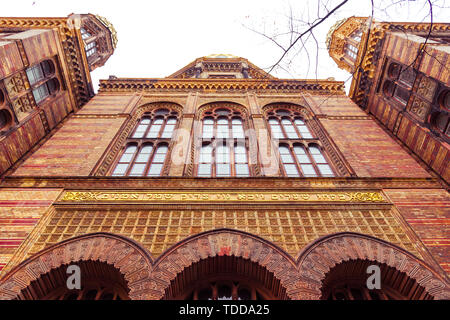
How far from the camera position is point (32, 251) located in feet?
18.2

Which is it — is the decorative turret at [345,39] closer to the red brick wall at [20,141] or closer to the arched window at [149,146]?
the arched window at [149,146]

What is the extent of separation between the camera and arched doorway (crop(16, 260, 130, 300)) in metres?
5.20

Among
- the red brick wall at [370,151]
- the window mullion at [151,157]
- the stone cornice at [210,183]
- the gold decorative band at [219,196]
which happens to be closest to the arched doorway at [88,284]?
the gold decorative band at [219,196]

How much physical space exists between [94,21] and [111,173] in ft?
46.1

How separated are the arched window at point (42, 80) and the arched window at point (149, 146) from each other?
3.56 metres

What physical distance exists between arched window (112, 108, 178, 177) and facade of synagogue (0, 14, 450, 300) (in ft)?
0.20

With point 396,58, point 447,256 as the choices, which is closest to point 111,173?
point 447,256

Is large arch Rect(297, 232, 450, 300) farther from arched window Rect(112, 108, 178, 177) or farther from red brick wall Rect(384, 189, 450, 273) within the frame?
arched window Rect(112, 108, 178, 177)

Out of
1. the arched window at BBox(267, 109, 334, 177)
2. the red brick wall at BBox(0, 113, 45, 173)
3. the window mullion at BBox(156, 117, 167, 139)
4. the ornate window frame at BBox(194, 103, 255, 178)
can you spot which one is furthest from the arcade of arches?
the window mullion at BBox(156, 117, 167, 139)

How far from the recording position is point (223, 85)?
47.8ft

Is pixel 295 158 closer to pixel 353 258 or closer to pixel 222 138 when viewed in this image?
pixel 222 138

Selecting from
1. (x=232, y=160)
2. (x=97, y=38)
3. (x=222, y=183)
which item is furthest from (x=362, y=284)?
(x=97, y=38)

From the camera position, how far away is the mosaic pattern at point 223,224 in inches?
231

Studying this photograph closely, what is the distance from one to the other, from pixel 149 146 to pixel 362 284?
752 cm
